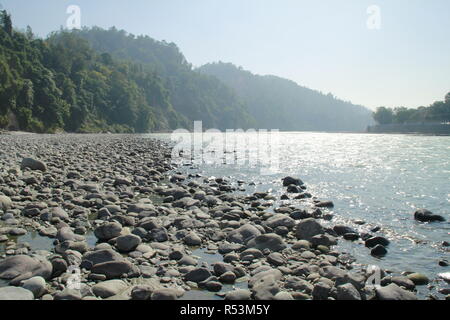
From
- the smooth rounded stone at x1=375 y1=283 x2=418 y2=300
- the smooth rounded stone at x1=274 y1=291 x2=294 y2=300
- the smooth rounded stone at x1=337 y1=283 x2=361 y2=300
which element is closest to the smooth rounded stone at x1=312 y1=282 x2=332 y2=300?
the smooth rounded stone at x1=337 y1=283 x2=361 y2=300

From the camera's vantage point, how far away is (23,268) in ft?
16.4

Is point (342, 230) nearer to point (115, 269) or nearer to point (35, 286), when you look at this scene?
point (115, 269)

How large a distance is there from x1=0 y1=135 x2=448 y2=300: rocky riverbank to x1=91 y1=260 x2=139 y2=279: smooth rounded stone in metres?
0.01

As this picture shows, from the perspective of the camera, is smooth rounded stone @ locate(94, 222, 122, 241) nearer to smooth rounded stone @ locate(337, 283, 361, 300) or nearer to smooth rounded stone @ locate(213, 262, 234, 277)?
smooth rounded stone @ locate(213, 262, 234, 277)

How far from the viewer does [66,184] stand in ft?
39.5

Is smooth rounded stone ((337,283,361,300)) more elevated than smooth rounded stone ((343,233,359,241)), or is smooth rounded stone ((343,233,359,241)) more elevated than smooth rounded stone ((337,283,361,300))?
smooth rounded stone ((337,283,361,300))

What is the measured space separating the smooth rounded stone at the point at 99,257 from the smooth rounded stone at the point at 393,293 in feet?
12.7

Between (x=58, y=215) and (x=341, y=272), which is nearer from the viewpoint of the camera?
(x=341, y=272)

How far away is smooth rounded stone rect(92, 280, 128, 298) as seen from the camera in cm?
458

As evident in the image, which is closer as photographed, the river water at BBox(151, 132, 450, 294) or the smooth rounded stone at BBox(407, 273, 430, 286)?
the smooth rounded stone at BBox(407, 273, 430, 286)
